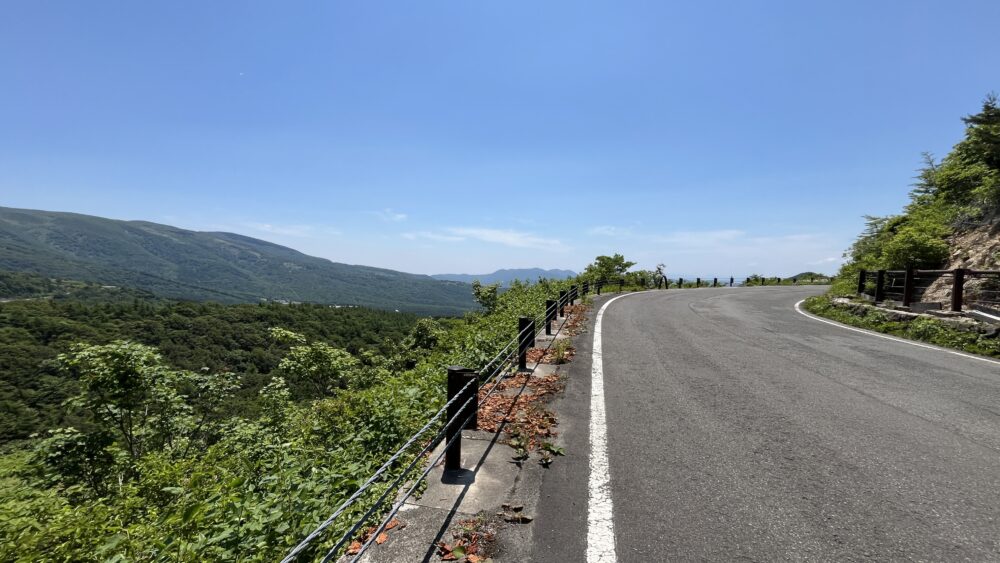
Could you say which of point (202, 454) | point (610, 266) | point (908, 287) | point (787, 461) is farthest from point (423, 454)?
point (610, 266)

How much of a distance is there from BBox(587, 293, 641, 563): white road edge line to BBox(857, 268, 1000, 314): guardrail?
39.8 ft

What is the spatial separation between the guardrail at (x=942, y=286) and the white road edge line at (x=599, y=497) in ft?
39.8

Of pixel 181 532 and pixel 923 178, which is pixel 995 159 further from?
pixel 181 532

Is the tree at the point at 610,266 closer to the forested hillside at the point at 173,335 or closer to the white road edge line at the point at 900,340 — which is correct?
the white road edge line at the point at 900,340

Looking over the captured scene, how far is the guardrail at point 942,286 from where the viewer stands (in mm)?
10748

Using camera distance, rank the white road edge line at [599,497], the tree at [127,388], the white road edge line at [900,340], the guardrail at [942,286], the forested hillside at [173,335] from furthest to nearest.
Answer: the forested hillside at [173,335]
the tree at [127,388]
the guardrail at [942,286]
the white road edge line at [900,340]
the white road edge line at [599,497]

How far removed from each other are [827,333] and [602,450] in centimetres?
1038

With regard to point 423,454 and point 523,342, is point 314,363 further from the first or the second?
point 423,454

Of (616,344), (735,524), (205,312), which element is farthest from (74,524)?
(205,312)

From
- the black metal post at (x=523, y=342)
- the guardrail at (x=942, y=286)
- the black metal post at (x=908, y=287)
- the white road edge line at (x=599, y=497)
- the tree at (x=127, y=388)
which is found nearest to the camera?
the white road edge line at (x=599, y=497)

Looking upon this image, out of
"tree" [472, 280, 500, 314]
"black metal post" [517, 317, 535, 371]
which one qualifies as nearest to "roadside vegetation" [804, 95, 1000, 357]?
"black metal post" [517, 317, 535, 371]

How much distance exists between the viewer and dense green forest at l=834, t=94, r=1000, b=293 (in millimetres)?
14523

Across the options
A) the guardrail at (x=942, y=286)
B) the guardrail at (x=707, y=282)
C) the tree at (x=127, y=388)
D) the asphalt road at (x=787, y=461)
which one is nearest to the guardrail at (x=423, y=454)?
the asphalt road at (x=787, y=461)

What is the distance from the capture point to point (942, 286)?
12914mm
